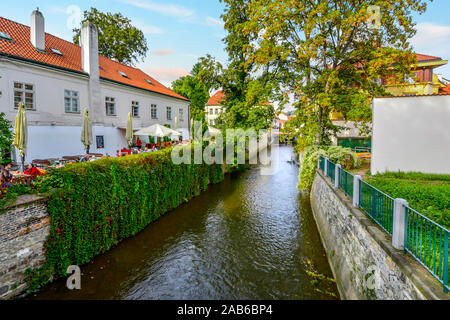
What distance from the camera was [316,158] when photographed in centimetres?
1520

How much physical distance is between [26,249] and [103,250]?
112 inches

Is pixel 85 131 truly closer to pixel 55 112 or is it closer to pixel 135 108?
pixel 55 112

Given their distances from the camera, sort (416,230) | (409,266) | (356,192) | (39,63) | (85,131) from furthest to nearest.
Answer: (39,63) < (85,131) < (356,192) < (416,230) < (409,266)

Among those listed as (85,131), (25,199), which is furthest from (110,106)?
(25,199)

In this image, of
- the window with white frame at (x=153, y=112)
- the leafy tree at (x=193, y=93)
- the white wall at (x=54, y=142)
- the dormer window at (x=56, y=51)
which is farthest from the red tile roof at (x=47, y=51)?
the leafy tree at (x=193, y=93)

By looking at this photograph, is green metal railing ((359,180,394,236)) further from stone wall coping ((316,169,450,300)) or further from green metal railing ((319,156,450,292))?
stone wall coping ((316,169,450,300))

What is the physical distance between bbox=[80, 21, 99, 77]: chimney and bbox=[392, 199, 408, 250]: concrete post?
20.2m

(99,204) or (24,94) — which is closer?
(99,204)

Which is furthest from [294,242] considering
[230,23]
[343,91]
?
[230,23]

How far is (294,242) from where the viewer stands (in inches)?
400

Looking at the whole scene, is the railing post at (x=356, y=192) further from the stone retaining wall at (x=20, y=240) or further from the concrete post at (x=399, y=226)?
the stone retaining wall at (x=20, y=240)

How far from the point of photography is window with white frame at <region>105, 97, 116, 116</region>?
817 inches

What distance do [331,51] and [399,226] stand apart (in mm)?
14948
